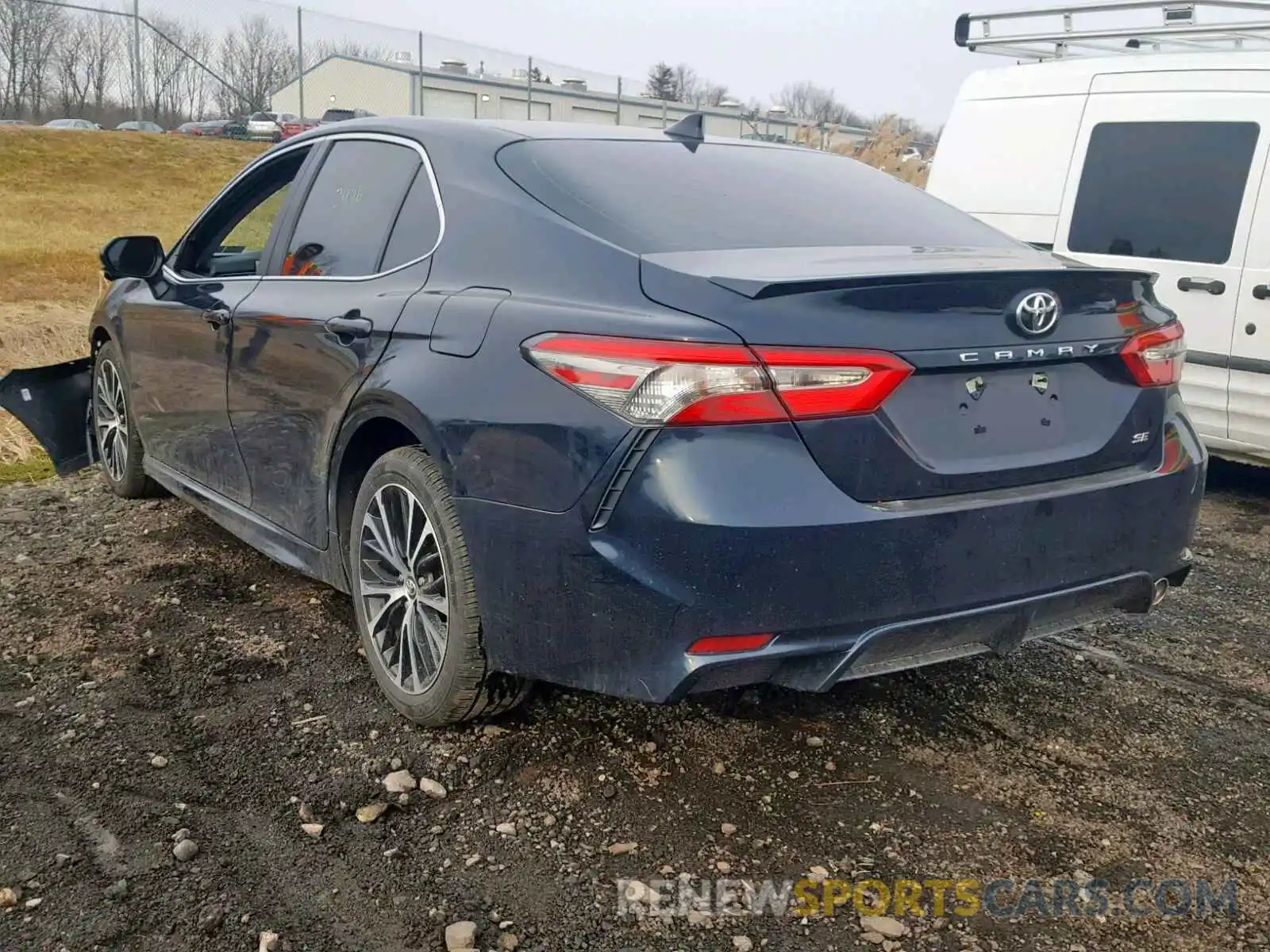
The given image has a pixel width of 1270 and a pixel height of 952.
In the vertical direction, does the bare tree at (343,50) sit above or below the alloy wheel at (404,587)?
above

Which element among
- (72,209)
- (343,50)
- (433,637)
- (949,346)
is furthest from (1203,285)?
(343,50)

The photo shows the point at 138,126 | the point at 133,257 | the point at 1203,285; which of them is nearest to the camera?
the point at 133,257

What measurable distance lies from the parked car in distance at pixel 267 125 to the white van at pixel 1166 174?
17.6m

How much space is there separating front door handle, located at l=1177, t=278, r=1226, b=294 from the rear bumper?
3.21m

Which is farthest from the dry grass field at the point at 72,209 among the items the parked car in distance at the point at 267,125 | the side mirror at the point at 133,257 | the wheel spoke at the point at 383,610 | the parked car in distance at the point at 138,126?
the wheel spoke at the point at 383,610

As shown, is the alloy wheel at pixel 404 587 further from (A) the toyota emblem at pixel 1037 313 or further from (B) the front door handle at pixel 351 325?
(A) the toyota emblem at pixel 1037 313

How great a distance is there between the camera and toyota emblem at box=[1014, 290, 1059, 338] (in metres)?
→ 2.66

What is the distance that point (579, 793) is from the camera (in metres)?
2.86

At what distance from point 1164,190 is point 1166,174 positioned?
0.25ft

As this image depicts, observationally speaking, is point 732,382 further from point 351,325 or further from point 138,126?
point 138,126

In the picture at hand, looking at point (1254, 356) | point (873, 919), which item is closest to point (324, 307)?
point (873, 919)

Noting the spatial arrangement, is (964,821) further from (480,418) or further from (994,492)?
(480,418)

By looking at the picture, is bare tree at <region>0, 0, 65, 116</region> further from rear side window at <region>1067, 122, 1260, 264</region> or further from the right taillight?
the right taillight

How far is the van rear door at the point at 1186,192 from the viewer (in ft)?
17.8
